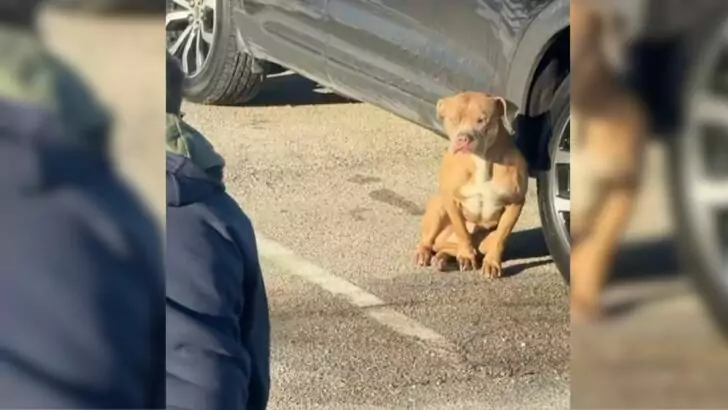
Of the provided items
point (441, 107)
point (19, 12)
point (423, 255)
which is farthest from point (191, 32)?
point (19, 12)

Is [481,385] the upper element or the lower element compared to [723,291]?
lower

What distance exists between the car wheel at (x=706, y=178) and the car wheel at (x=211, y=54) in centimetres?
116

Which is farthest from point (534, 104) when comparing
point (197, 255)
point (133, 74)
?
point (133, 74)

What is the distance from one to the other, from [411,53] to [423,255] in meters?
0.49

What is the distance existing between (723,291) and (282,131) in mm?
1535

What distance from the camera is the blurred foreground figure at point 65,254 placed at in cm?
157

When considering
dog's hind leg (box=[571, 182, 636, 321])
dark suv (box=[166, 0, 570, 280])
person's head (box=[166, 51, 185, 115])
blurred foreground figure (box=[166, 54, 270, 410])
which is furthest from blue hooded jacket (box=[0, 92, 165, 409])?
dark suv (box=[166, 0, 570, 280])

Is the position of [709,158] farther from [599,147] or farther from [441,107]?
[441,107]

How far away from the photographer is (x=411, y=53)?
3281mm

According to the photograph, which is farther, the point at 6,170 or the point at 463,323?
the point at 463,323

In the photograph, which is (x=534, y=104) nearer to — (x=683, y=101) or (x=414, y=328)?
(x=414, y=328)

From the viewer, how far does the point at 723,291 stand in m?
1.69

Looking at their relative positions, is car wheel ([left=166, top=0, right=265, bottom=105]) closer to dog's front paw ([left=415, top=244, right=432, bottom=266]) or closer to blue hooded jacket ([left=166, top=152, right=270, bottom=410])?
dog's front paw ([left=415, top=244, right=432, bottom=266])

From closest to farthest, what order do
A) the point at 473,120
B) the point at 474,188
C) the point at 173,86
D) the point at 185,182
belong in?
1. the point at 173,86
2. the point at 185,182
3. the point at 473,120
4. the point at 474,188
